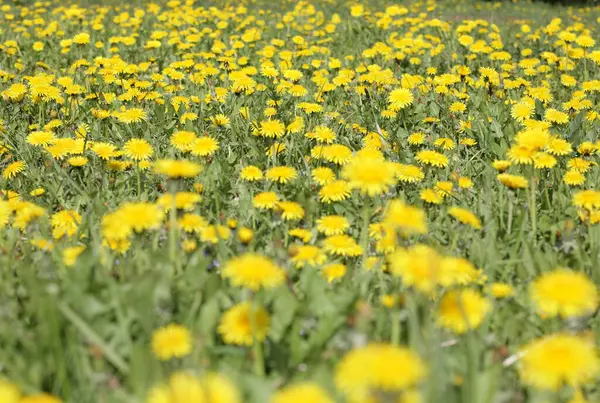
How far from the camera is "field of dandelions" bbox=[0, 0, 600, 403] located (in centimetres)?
137

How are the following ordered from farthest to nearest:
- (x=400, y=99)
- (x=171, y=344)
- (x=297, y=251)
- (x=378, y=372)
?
(x=400, y=99) < (x=297, y=251) < (x=171, y=344) < (x=378, y=372)

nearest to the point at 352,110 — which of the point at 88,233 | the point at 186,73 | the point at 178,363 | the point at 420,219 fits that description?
the point at 186,73

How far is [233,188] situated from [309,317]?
1.24 meters

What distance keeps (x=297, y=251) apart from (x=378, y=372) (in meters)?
0.90

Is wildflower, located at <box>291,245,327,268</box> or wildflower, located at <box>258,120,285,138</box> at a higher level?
wildflower, located at <box>291,245,327,268</box>

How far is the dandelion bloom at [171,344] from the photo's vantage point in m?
1.41

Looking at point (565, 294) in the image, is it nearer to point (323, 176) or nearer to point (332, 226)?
point (332, 226)

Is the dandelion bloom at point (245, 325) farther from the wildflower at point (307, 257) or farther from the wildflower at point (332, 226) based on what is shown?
the wildflower at point (332, 226)

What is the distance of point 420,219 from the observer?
5.59 feet

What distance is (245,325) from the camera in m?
1.52

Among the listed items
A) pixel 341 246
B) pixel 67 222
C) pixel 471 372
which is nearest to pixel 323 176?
pixel 341 246

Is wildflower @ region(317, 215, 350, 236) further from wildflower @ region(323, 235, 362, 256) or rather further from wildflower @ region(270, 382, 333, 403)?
wildflower @ region(270, 382, 333, 403)

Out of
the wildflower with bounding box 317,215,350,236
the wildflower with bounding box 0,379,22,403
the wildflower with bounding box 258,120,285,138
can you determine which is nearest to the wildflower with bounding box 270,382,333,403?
the wildflower with bounding box 0,379,22,403

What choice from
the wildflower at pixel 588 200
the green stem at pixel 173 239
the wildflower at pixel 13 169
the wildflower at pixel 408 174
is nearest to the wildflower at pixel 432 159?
the wildflower at pixel 408 174
